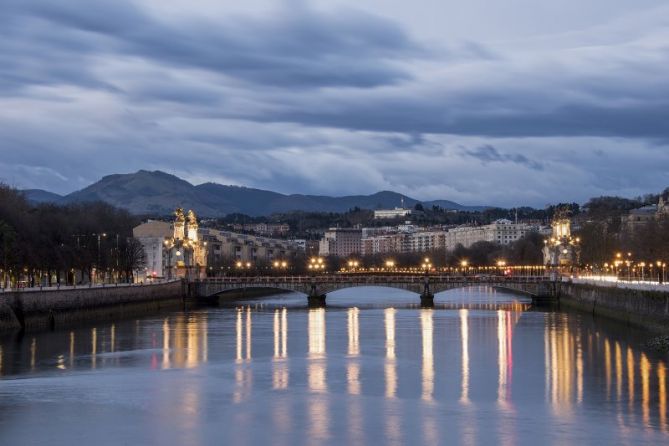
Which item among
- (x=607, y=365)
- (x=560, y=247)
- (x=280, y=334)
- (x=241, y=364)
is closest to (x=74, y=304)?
(x=280, y=334)

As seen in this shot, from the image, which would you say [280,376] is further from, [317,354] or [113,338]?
[113,338]

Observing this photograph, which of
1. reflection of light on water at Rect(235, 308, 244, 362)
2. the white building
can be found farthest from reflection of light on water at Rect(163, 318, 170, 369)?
the white building

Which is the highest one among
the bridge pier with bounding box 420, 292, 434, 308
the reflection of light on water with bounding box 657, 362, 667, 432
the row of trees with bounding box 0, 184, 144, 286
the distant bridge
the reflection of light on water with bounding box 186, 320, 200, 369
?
the row of trees with bounding box 0, 184, 144, 286

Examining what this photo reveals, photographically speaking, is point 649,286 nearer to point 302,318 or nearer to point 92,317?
point 302,318

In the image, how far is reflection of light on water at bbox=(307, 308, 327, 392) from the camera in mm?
39562

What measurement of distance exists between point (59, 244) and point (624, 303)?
132 ft

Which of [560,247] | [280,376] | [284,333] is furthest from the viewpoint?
[560,247]

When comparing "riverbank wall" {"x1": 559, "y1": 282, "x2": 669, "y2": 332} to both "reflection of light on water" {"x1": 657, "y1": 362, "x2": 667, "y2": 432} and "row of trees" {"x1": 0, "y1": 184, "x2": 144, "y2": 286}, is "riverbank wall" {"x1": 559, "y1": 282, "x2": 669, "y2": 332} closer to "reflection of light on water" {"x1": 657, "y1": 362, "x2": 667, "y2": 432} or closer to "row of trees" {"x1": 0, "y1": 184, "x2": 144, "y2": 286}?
"reflection of light on water" {"x1": 657, "y1": 362, "x2": 667, "y2": 432}

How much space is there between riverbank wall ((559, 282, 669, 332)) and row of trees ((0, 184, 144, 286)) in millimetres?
34488

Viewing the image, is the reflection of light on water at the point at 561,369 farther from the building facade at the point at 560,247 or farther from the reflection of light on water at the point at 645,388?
the building facade at the point at 560,247

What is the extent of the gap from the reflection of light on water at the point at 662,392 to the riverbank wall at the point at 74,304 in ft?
105

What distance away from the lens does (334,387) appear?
38438mm

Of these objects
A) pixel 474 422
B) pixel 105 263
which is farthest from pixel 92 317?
pixel 474 422

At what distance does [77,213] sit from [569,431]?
265 feet
